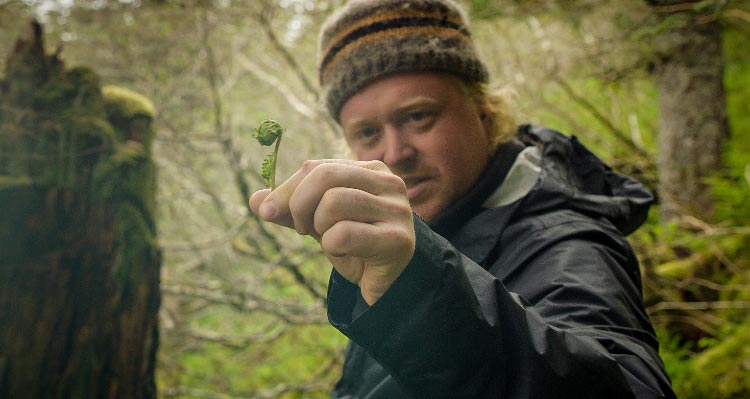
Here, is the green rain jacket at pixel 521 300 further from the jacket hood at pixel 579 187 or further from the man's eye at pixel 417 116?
the man's eye at pixel 417 116

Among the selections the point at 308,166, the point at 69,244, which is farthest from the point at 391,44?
the point at 69,244

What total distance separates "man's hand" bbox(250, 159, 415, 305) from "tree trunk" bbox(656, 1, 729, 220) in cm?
421

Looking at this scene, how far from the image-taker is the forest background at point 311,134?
369 centimetres

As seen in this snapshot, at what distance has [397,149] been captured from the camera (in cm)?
190

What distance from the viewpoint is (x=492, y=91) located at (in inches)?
99.3

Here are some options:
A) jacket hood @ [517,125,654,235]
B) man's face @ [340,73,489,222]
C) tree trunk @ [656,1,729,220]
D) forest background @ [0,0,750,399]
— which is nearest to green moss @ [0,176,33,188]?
forest background @ [0,0,750,399]

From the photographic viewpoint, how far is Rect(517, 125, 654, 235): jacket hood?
71.7 inches

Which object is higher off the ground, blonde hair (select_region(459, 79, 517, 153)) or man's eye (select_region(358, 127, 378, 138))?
blonde hair (select_region(459, 79, 517, 153))

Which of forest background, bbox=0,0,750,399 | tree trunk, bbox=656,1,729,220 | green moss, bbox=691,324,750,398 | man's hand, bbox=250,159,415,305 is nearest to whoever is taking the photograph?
man's hand, bbox=250,159,415,305

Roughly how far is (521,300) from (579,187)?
3.93 ft

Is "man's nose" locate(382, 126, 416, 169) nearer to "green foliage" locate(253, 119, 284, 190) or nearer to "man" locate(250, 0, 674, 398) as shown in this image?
"man" locate(250, 0, 674, 398)

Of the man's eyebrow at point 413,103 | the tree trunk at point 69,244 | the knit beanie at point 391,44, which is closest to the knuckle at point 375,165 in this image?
the man's eyebrow at point 413,103

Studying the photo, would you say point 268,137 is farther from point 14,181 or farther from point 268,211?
point 14,181

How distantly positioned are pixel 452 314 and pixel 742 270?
384 centimetres
